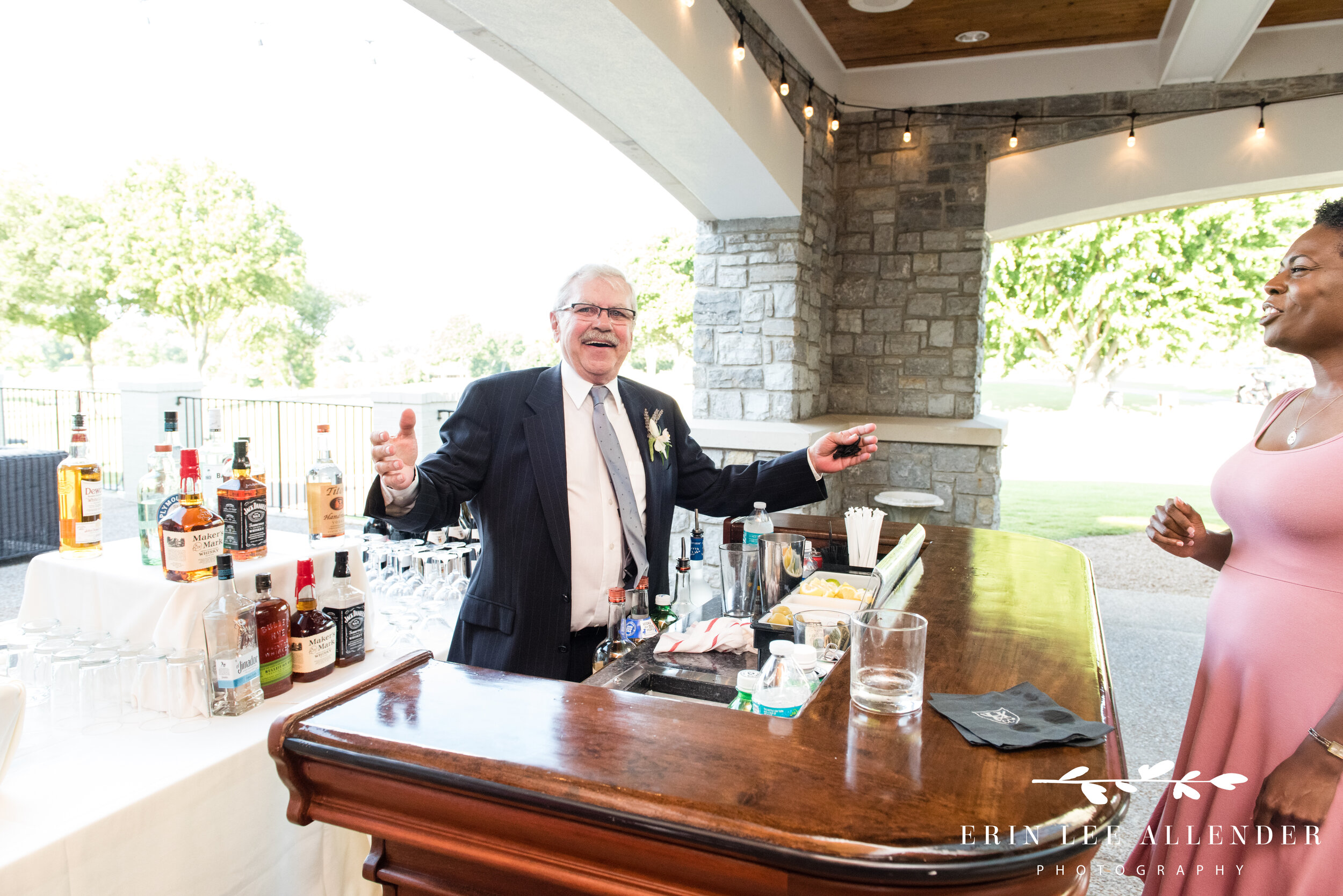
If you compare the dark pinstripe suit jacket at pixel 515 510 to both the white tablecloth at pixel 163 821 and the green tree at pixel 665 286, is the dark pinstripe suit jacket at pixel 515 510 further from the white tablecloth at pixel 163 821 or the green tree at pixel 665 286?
Answer: the green tree at pixel 665 286

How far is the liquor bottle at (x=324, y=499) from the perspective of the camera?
209 cm

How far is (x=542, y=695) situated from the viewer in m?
1.20

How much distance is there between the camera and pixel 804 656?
1.38 metres

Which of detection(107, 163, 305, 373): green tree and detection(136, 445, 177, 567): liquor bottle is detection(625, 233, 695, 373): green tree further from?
detection(136, 445, 177, 567): liquor bottle

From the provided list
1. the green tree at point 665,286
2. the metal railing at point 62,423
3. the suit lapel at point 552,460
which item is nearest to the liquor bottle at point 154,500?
the suit lapel at point 552,460

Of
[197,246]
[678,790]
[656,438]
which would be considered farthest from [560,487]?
[197,246]

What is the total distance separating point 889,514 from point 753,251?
7.15ft

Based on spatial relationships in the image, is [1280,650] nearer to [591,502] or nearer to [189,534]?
[591,502]

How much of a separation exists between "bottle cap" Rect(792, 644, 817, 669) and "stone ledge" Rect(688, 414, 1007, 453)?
3583 millimetres

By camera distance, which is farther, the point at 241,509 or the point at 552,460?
the point at 552,460

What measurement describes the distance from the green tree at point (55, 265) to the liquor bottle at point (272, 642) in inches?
803

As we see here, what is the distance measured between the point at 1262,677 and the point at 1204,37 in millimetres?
4971

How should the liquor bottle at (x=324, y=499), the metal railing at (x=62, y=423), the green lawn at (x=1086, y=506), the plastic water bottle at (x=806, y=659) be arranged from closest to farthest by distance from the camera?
A: 1. the plastic water bottle at (x=806, y=659)
2. the liquor bottle at (x=324, y=499)
3. the green lawn at (x=1086, y=506)
4. the metal railing at (x=62, y=423)

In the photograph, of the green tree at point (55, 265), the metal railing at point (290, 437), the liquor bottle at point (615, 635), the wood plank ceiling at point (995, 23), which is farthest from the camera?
the green tree at point (55, 265)
